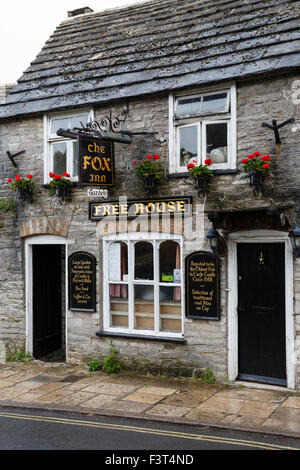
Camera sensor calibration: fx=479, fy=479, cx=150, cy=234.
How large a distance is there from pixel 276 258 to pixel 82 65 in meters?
5.73

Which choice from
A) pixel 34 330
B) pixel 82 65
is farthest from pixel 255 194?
pixel 34 330

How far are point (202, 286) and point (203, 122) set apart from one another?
9.28ft

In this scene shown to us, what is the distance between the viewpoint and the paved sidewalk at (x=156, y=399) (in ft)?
A: 21.0

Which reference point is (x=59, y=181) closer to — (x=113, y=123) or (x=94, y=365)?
(x=113, y=123)

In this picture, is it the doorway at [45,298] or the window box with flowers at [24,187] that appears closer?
the window box with flowers at [24,187]

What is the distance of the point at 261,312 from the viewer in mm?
7938

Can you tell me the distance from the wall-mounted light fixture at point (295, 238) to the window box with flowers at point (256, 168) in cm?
88

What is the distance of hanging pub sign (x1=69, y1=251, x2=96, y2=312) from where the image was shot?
9180mm

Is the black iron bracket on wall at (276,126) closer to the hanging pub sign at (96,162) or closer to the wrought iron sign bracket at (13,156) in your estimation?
the hanging pub sign at (96,162)

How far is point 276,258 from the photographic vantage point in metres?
7.81

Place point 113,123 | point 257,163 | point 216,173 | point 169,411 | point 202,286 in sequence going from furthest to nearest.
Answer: point 113,123, point 202,286, point 216,173, point 257,163, point 169,411

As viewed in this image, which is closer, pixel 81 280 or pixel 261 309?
pixel 261 309

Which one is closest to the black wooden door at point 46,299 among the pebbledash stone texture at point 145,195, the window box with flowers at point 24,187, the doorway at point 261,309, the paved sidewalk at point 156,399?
the pebbledash stone texture at point 145,195

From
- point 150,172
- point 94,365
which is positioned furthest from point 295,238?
point 94,365
